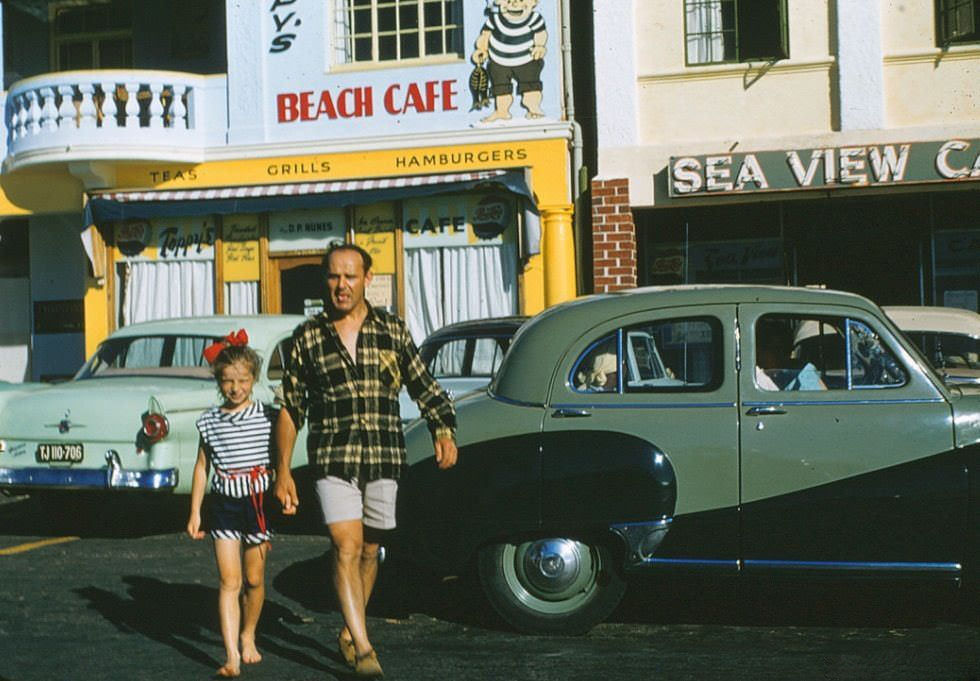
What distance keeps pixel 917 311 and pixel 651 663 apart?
5787 mm

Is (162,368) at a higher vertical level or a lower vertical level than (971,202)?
lower

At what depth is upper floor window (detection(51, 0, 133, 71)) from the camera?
18.4 meters

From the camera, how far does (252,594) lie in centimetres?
555

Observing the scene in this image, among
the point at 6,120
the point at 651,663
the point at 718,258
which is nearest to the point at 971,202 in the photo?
the point at 718,258

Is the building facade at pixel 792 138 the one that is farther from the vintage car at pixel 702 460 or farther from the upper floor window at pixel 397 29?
the vintage car at pixel 702 460

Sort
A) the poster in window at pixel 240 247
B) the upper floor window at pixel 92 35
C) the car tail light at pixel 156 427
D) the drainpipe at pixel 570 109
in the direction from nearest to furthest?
1. the car tail light at pixel 156 427
2. the drainpipe at pixel 570 109
3. the poster in window at pixel 240 247
4. the upper floor window at pixel 92 35

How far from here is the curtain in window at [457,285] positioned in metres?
15.7

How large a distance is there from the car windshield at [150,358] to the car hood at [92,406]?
1.63ft

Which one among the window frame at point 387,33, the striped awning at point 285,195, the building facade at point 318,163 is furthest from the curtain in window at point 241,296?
the window frame at point 387,33

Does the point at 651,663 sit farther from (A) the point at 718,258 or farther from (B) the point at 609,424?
(A) the point at 718,258

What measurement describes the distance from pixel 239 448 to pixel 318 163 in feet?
36.2

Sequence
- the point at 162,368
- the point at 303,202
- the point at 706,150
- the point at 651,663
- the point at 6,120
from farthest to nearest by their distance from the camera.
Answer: the point at 6,120 → the point at 303,202 → the point at 706,150 → the point at 162,368 → the point at 651,663

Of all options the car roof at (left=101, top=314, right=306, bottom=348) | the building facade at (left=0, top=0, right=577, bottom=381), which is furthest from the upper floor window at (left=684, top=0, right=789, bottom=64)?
the car roof at (left=101, top=314, right=306, bottom=348)

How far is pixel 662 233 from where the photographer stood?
1600 cm
